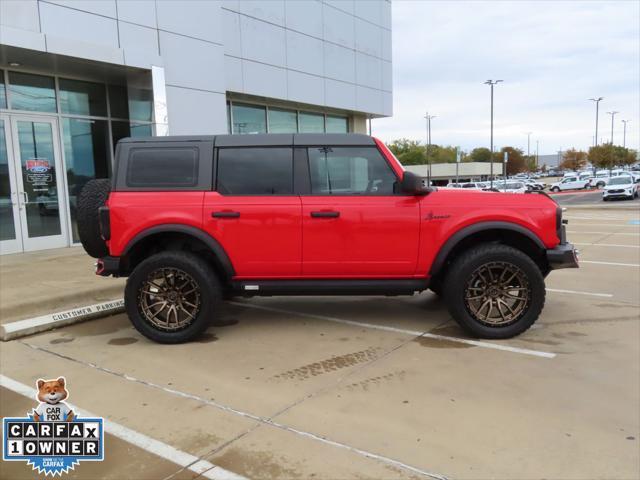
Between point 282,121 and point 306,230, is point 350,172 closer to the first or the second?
point 306,230

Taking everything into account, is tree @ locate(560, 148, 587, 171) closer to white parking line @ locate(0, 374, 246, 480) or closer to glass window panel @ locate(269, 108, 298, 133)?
glass window panel @ locate(269, 108, 298, 133)

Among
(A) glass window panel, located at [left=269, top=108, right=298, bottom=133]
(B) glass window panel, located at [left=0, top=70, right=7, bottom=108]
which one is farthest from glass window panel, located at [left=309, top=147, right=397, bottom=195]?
(A) glass window panel, located at [left=269, top=108, right=298, bottom=133]

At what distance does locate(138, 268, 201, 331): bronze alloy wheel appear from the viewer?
4926mm

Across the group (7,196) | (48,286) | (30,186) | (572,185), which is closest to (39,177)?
(30,186)

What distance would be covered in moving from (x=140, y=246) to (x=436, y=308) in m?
3.43

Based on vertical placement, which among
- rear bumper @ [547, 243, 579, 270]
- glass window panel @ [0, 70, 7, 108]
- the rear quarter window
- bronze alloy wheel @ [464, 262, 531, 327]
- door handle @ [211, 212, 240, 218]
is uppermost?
glass window panel @ [0, 70, 7, 108]

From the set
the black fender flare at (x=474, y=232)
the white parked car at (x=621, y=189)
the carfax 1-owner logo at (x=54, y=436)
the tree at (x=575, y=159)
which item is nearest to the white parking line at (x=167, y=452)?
the carfax 1-owner logo at (x=54, y=436)

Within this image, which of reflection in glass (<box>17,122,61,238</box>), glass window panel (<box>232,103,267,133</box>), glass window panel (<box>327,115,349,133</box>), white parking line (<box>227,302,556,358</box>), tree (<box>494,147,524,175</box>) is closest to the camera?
white parking line (<box>227,302,556,358</box>)

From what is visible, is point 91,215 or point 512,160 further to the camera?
point 512,160

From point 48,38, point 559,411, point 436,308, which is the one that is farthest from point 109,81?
point 559,411

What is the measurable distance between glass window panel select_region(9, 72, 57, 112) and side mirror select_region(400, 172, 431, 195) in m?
8.24

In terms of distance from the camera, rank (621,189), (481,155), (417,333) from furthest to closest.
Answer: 1. (481,155)
2. (621,189)
3. (417,333)

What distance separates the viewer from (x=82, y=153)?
10.7m

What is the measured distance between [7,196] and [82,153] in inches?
69.7
